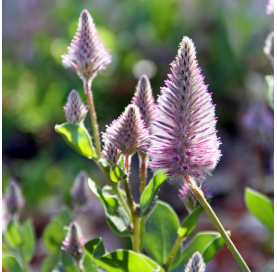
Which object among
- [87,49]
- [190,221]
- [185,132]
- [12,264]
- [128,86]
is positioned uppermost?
[128,86]

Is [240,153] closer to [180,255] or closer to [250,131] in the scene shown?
[250,131]

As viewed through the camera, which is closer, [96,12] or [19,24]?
[96,12]

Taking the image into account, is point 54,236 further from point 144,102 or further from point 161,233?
point 144,102

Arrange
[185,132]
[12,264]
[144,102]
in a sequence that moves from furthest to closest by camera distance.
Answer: [12,264] → [144,102] → [185,132]

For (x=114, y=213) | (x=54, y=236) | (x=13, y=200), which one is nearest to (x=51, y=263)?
(x=54, y=236)

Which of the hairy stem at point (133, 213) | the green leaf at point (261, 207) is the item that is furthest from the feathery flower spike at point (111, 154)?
the green leaf at point (261, 207)

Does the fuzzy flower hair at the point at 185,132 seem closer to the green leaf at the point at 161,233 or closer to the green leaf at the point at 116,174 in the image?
the green leaf at the point at 116,174

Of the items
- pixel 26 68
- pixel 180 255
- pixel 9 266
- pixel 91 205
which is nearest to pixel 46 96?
pixel 26 68
